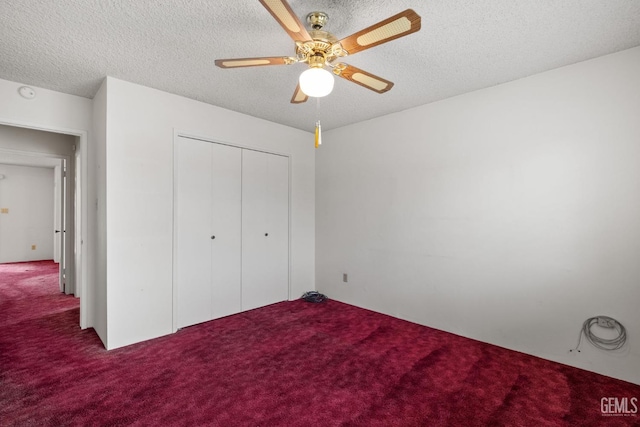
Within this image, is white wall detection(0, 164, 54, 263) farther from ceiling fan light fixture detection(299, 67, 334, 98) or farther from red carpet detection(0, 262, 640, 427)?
ceiling fan light fixture detection(299, 67, 334, 98)

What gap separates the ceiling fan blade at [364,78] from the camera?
1840 mm

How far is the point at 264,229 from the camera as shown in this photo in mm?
4000

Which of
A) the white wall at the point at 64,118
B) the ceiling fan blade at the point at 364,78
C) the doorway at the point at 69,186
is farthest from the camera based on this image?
the doorway at the point at 69,186

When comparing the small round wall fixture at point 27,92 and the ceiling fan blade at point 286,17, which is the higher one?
the small round wall fixture at point 27,92

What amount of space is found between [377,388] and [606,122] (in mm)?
2716

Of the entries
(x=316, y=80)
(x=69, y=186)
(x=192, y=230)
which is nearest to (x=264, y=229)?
(x=192, y=230)

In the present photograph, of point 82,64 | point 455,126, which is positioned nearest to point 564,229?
point 455,126

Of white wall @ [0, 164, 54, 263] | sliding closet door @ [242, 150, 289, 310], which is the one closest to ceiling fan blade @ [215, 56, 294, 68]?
sliding closet door @ [242, 150, 289, 310]

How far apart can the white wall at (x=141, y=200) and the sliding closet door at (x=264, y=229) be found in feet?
2.38

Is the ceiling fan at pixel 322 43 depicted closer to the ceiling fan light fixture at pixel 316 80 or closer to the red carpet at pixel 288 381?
the ceiling fan light fixture at pixel 316 80

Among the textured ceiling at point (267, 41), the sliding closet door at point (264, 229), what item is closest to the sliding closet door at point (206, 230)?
the sliding closet door at point (264, 229)

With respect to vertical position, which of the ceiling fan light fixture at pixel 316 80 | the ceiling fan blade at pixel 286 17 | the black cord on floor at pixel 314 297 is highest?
the ceiling fan blade at pixel 286 17

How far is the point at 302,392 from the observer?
82.3 inches

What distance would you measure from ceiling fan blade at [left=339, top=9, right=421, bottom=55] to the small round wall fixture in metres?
3.08
